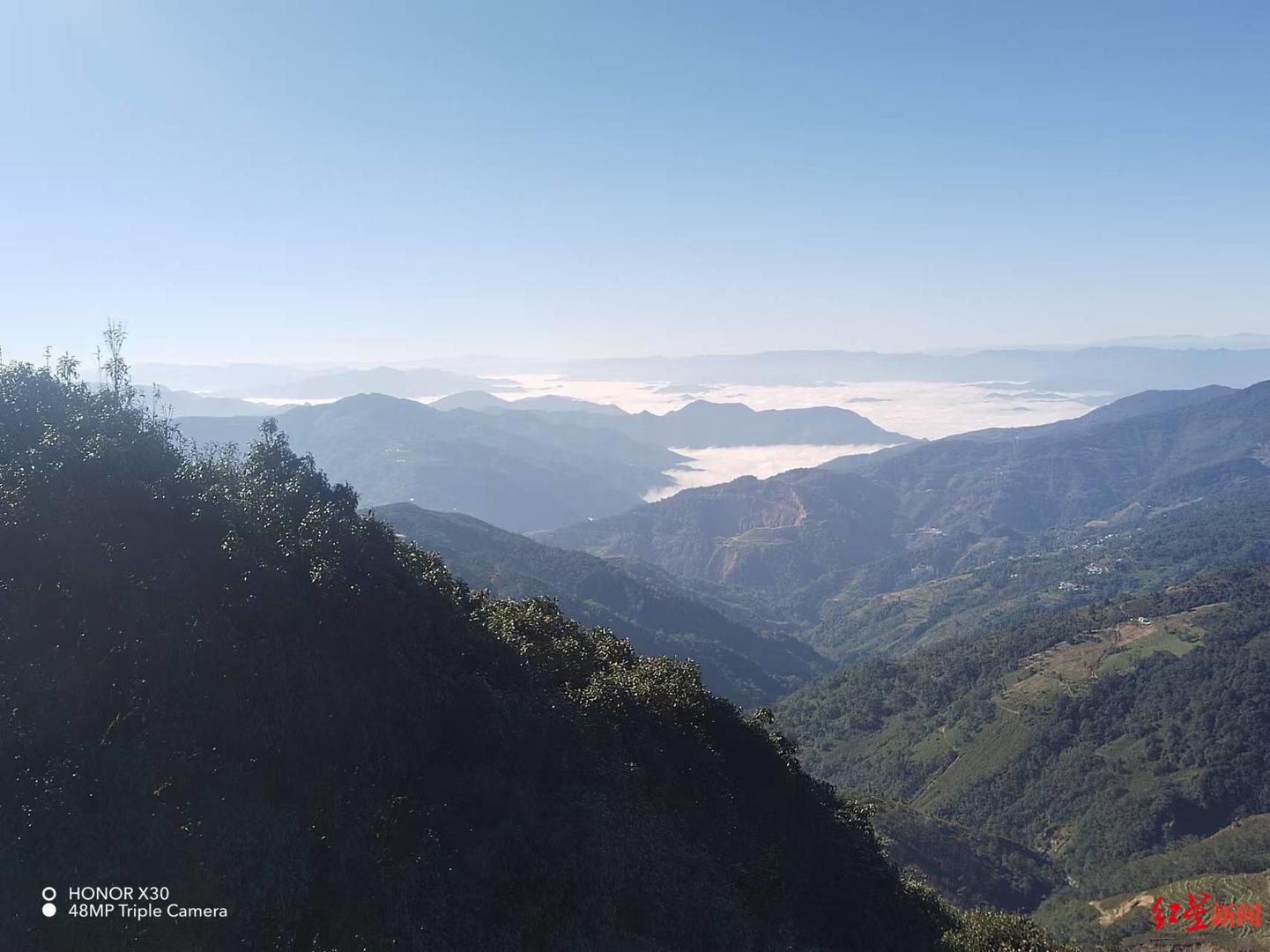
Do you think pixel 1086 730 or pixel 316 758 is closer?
pixel 316 758

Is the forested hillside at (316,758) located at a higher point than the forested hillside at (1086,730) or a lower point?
higher

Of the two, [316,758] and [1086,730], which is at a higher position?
[316,758]

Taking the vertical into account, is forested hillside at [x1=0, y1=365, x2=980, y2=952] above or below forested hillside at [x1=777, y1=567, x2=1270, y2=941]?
above

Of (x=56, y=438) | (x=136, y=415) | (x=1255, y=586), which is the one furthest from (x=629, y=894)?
(x=1255, y=586)

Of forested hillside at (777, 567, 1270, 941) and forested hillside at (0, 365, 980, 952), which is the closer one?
forested hillside at (0, 365, 980, 952)

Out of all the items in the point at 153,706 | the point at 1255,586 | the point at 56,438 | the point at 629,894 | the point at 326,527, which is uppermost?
the point at 56,438

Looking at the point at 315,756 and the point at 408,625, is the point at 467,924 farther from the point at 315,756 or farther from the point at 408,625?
the point at 408,625

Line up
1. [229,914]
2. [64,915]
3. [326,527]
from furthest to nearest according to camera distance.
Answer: [326,527]
[229,914]
[64,915]

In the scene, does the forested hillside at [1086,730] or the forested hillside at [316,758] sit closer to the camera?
the forested hillside at [316,758]
